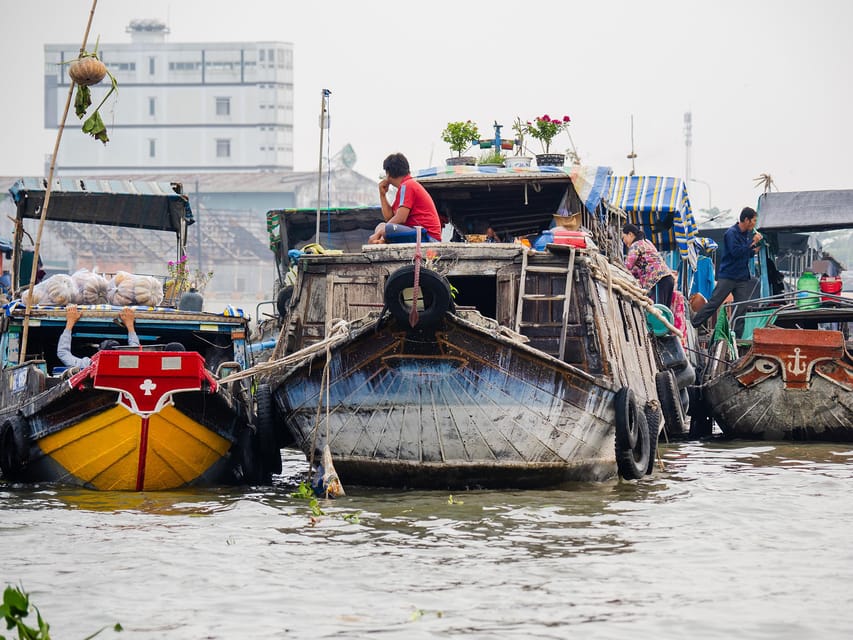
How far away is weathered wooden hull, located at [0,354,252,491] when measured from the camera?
8.61 meters

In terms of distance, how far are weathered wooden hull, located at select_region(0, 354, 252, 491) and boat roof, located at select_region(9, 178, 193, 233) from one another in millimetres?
3693

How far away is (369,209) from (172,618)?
12.7 metres

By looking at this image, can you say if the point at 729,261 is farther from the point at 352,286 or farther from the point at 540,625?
the point at 540,625

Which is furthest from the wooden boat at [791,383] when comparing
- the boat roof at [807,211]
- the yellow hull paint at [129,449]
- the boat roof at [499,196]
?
the yellow hull paint at [129,449]

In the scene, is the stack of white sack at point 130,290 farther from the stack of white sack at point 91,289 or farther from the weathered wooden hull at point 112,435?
the weathered wooden hull at point 112,435

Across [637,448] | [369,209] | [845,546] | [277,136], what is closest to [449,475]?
[637,448]

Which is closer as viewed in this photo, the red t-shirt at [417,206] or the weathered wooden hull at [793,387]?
the red t-shirt at [417,206]

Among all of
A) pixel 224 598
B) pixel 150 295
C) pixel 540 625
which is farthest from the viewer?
pixel 150 295

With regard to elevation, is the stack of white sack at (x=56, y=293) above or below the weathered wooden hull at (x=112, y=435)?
above

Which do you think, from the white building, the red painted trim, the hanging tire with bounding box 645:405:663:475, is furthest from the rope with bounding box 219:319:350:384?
the white building

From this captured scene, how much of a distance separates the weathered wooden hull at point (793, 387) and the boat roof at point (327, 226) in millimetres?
6572

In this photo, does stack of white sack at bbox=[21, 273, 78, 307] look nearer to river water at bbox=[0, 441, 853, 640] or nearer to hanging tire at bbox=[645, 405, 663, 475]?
river water at bbox=[0, 441, 853, 640]

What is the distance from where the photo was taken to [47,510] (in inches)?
324

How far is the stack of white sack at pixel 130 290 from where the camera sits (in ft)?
34.2
